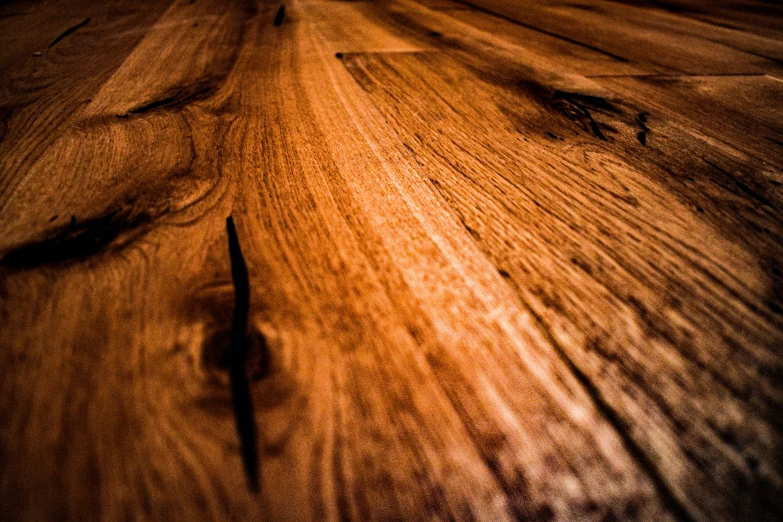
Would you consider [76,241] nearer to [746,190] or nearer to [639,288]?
[639,288]

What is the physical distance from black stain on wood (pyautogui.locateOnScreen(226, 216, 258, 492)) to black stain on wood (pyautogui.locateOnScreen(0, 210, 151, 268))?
90 millimetres

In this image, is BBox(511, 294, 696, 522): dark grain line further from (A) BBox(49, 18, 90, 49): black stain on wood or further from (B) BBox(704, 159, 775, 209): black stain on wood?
(A) BBox(49, 18, 90, 49): black stain on wood

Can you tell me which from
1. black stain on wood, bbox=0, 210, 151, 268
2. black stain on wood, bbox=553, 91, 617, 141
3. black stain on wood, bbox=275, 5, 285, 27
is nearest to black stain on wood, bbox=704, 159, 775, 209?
black stain on wood, bbox=553, 91, 617, 141

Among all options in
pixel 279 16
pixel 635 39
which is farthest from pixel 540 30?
pixel 279 16

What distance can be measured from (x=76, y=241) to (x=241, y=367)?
19 centimetres

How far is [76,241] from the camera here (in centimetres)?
29

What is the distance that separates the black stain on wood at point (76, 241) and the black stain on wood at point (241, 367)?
90 mm

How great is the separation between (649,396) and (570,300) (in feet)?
0.24

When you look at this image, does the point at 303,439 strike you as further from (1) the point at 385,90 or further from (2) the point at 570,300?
(1) the point at 385,90

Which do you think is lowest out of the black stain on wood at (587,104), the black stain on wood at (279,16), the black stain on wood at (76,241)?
the black stain on wood at (76,241)

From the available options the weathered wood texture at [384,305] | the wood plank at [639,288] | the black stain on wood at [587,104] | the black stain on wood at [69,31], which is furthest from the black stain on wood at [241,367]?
the black stain on wood at [69,31]

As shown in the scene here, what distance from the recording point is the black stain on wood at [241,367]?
0.19 m

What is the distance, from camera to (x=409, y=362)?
9.1 inches

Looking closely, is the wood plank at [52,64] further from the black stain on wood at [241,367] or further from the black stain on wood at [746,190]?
the black stain on wood at [746,190]
